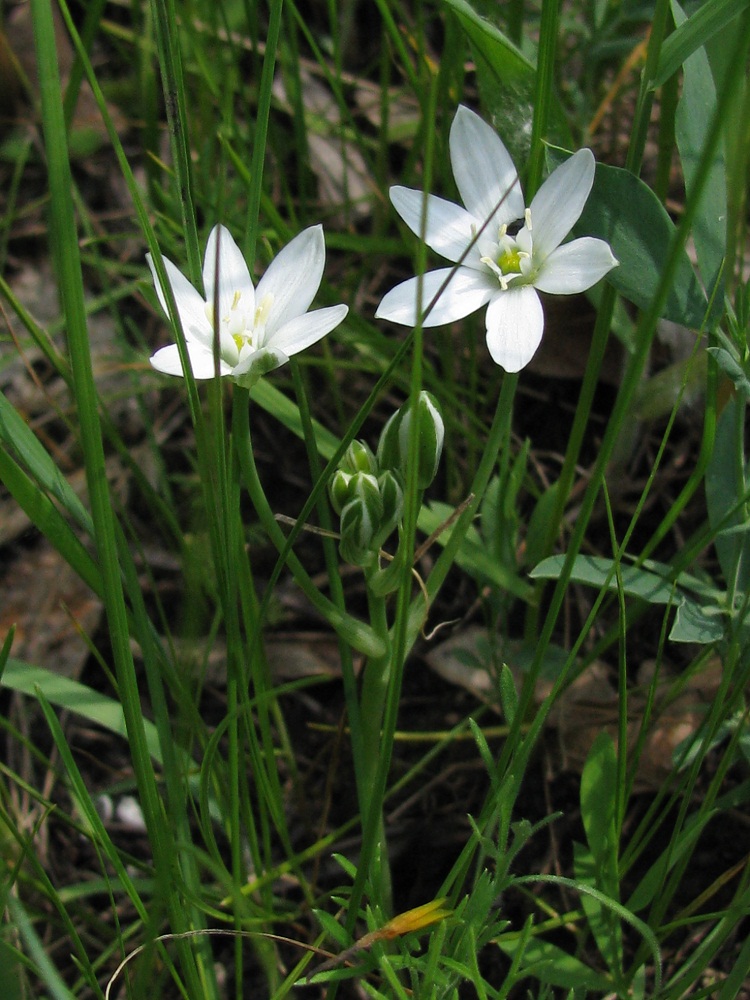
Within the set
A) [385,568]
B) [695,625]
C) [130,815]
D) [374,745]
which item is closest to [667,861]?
[695,625]

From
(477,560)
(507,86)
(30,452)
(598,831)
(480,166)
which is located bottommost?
(598,831)

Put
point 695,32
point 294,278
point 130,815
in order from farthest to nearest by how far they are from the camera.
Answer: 1. point 130,815
2. point 294,278
3. point 695,32

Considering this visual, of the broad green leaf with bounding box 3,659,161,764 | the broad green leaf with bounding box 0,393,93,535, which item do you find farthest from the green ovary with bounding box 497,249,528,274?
the broad green leaf with bounding box 3,659,161,764

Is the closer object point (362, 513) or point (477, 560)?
point (362, 513)

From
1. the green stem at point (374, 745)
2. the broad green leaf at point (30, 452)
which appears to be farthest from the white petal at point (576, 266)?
the broad green leaf at point (30, 452)

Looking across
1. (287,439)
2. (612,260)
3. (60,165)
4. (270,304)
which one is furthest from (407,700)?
(60,165)

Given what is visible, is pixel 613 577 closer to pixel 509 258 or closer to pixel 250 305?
pixel 509 258
